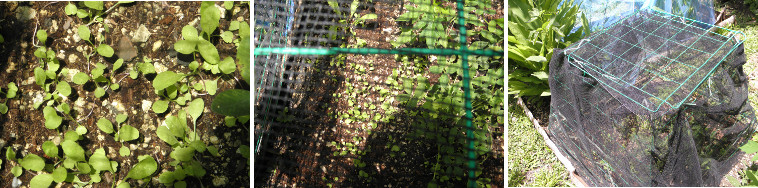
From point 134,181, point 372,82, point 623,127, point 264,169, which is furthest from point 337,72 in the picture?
point 623,127

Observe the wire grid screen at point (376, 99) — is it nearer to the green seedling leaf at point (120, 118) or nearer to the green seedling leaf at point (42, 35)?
the green seedling leaf at point (120, 118)

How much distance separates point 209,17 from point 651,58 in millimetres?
1370

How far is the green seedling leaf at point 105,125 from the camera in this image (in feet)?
3.93

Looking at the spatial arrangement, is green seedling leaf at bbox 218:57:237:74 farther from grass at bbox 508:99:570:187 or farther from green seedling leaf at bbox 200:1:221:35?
grass at bbox 508:99:570:187

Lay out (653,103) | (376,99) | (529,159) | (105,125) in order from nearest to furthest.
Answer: (653,103), (105,125), (376,99), (529,159)

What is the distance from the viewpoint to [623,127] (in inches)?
48.6

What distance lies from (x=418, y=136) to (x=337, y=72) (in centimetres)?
43

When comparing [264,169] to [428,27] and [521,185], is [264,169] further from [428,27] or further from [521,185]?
[521,185]

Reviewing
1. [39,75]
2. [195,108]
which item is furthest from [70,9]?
[195,108]

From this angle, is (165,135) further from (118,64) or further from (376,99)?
(376,99)

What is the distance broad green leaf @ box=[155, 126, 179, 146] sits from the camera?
116 cm

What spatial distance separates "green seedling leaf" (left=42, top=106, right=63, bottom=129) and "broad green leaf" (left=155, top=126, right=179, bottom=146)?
35 cm

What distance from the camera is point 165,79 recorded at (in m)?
1.16

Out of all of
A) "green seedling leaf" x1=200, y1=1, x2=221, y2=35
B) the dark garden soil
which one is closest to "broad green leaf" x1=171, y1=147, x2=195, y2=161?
the dark garden soil
